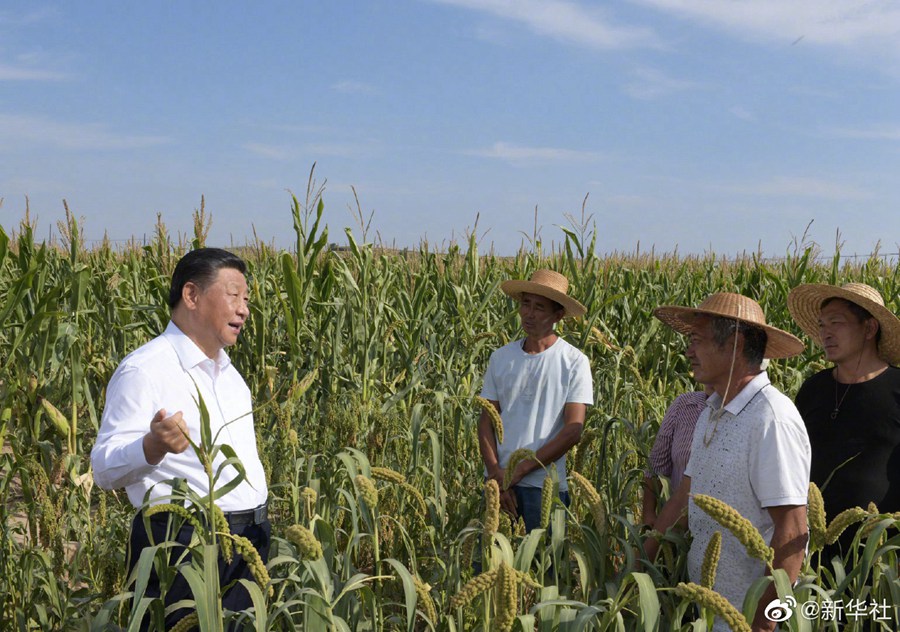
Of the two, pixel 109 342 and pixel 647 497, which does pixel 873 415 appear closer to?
pixel 647 497

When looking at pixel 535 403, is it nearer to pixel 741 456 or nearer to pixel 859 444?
pixel 859 444

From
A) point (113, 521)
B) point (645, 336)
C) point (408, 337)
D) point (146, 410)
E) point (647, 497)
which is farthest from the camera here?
point (645, 336)

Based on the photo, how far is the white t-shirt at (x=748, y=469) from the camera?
2.22 meters

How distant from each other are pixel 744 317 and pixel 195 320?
5.32 ft

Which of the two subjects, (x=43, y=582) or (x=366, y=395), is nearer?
(x=43, y=582)

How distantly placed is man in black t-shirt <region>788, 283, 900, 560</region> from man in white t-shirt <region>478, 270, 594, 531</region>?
0.92 m

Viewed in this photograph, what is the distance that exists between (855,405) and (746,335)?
0.87 metres

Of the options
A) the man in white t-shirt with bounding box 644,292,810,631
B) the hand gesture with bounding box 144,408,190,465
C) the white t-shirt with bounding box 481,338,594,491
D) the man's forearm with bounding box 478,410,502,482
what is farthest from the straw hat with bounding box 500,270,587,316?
the hand gesture with bounding box 144,408,190,465

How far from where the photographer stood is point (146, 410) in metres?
2.27

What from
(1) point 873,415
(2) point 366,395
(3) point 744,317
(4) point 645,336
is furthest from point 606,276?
(3) point 744,317

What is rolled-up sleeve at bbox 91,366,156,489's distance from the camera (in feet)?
7.01

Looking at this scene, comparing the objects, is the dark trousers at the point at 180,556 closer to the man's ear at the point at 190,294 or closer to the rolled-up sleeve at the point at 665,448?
the man's ear at the point at 190,294

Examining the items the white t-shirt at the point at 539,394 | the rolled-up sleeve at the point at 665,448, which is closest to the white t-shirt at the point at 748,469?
the rolled-up sleeve at the point at 665,448

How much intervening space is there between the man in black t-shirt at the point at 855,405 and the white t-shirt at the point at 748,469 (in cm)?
69
